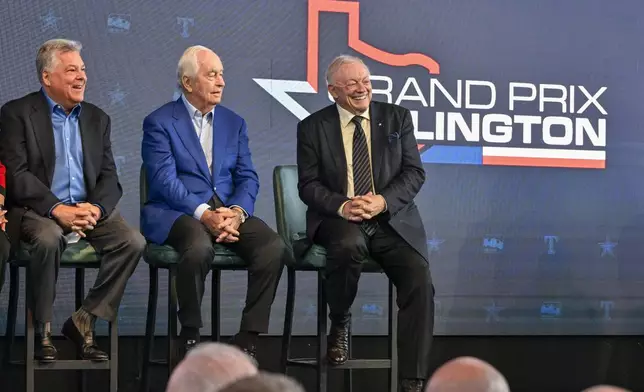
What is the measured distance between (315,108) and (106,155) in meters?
1.35

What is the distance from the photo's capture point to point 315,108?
4957 millimetres

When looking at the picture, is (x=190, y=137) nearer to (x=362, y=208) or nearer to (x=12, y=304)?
(x=362, y=208)

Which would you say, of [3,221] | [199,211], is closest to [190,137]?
[199,211]

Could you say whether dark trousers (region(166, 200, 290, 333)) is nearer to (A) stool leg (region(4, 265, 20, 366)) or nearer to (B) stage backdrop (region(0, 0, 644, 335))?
(A) stool leg (region(4, 265, 20, 366))

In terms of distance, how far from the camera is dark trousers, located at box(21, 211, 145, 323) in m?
3.46

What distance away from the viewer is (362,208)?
3807mm

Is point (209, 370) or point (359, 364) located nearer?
point (209, 370)

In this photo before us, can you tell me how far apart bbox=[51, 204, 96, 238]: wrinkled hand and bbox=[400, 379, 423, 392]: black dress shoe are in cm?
133

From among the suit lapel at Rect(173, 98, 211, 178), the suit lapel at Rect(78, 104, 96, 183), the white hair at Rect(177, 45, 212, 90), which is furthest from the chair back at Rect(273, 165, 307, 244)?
the suit lapel at Rect(78, 104, 96, 183)

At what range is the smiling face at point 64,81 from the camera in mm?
3818

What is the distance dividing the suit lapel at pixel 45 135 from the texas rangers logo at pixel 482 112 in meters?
1.37

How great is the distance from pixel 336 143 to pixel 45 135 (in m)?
1.17

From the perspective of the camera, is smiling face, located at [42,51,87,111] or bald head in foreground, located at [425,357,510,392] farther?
smiling face, located at [42,51,87,111]

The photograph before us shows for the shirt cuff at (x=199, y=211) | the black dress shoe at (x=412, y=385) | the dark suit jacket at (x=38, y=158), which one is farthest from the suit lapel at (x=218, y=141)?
the black dress shoe at (x=412, y=385)
